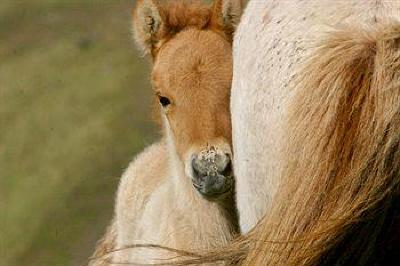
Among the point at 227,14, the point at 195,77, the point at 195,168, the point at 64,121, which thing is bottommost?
the point at 64,121

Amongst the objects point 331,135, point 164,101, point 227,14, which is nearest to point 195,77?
point 164,101

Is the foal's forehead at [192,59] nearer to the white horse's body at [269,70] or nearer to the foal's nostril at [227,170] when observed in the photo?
the foal's nostril at [227,170]

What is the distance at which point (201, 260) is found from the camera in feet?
9.01

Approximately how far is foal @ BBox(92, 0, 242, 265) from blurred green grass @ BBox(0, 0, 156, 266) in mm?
4415

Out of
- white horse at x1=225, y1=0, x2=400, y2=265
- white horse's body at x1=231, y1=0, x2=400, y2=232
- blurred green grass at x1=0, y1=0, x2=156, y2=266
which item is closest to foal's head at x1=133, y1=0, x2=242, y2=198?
white horse's body at x1=231, y1=0, x2=400, y2=232

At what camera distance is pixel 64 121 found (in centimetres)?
1566

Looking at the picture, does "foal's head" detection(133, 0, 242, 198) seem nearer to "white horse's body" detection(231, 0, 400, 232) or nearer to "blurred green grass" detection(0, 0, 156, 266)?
"white horse's body" detection(231, 0, 400, 232)

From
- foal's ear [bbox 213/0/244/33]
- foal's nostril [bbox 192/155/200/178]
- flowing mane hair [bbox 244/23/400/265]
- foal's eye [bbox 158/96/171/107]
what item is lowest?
foal's nostril [bbox 192/155/200/178]

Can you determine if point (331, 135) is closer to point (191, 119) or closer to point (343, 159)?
point (343, 159)

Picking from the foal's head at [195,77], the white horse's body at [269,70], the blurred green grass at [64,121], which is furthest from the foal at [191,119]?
the blurred green grass at [64,121]

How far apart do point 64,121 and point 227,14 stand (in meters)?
11.9

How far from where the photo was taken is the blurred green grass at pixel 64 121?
11758 mm

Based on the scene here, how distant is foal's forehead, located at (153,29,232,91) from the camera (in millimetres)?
3811

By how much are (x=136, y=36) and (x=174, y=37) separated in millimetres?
215
